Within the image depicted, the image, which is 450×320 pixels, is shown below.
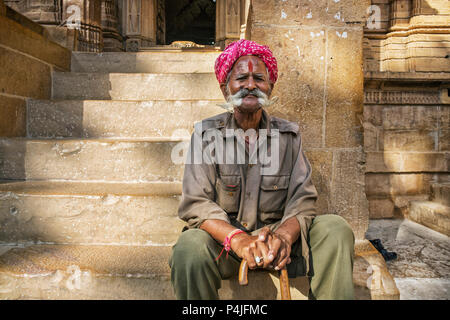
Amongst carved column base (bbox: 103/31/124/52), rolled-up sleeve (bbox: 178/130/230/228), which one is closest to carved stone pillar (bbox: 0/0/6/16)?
rolled-up sleeve (bbox: 178/130/230/228)

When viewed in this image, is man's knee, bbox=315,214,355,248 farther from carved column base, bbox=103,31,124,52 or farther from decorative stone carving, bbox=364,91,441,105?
carved column base, bbox=103,31,124,52

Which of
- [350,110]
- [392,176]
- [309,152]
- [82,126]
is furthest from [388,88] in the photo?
[82,126]

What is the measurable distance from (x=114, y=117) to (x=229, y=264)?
1884 mm

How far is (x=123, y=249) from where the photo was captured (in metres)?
1.83

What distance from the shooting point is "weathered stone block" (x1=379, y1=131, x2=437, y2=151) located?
4.19 meters

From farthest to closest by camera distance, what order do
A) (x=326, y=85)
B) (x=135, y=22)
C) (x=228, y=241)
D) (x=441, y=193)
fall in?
(x=135, y=22), (x=441, y=193), (x=326, y=85), (x=228, y=241)

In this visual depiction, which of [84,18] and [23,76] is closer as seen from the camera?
[23,76]

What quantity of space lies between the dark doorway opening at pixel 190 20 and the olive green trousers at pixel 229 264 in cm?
1654

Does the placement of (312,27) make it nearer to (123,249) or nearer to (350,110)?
(350,110)

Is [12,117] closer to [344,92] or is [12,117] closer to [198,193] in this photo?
[198,193]

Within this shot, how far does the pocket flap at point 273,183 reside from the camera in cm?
159

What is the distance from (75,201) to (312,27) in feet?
6.87

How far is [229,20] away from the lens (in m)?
7.33

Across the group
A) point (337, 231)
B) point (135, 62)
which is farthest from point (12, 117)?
point (337, 231)
